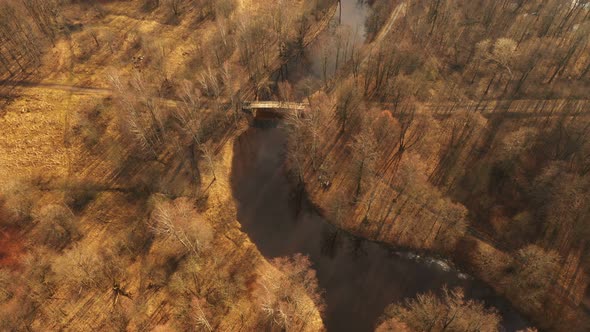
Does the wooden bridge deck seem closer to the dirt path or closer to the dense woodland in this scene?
the dense woodland

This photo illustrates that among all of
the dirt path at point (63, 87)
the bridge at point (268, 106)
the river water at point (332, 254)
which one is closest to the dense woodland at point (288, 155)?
the dirt path at point (63, 87)

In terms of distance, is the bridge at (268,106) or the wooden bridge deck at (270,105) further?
the wooden bridge deck at (270,105)

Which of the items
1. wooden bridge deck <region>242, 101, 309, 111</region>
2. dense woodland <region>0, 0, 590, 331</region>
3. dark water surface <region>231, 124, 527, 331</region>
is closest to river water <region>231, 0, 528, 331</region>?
dark water surface <region>231, 124, 527, 331</region>

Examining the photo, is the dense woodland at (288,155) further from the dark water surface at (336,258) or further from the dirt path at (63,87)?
the dark water surface at (336,258)

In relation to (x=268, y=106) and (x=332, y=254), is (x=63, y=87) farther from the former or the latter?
(x=332, y=254)

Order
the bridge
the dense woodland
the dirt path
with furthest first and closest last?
the dirt path
the bridge
the dense woodland

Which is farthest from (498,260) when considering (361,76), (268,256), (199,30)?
(199,30)
